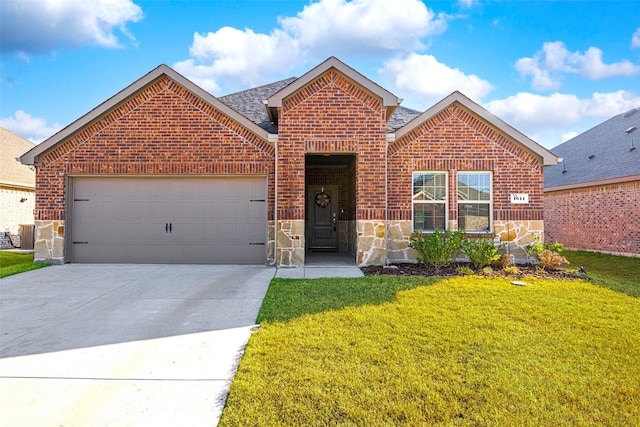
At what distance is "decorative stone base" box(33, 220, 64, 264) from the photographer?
911cm

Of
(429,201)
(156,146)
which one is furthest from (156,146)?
(429,201)

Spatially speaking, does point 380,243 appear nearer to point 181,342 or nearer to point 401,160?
point 401,160

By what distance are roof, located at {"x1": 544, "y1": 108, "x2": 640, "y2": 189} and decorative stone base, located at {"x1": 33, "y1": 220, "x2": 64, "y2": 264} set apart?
1844cm

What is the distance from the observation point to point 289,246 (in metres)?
8.75

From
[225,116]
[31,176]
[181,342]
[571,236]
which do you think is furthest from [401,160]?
[31,176]

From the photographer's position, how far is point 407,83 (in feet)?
76.2

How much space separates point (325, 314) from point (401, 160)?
5830mm

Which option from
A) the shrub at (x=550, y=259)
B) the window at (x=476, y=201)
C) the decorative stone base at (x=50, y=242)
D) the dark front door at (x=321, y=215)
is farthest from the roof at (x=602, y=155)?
the decorative stone base at (x=50, y=242)

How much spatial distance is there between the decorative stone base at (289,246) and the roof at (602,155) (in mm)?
12318

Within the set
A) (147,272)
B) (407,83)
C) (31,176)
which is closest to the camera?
(147,272)

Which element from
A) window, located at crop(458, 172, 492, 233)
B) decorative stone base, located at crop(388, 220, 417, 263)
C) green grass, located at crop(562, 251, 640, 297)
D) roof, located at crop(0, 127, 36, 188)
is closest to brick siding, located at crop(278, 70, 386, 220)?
decorative stone base, located at crop(388, 220, 417, 263)

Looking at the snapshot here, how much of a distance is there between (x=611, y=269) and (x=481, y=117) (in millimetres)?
6186

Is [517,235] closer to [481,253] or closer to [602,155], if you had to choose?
[481,253]

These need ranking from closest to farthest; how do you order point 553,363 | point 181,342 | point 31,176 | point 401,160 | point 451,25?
point 553,363 → point 181,342 → point 401,160 → point 451,25 → point 31,176
